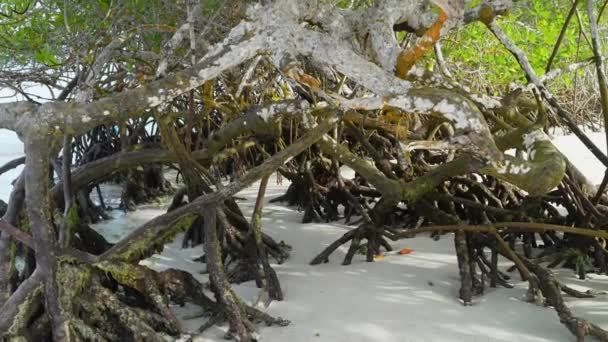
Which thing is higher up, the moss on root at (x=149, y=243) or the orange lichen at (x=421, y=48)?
the orange lichen at (x=421, y=48)

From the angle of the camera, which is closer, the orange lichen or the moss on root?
the orange lichen

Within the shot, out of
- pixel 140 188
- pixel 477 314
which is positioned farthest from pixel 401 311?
pixel 140 188

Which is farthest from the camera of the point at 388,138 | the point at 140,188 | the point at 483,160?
the point at 140,188

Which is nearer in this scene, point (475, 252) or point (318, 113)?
point (475, 252)

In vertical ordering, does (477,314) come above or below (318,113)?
below

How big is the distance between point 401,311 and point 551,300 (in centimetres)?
70

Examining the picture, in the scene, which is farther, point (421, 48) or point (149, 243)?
point (149, 243)

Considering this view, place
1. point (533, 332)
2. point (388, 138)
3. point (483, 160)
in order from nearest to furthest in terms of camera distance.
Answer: point (483, 160), point (533, 332), point (388, 138)

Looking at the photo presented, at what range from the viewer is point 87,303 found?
2402 mm

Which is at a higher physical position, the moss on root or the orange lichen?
the orange lichen

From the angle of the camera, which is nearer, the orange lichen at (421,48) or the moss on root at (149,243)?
the orange lichen at (421,48)

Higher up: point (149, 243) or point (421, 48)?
point (421, 48)

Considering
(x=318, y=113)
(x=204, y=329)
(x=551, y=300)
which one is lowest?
(x=204, y=329)

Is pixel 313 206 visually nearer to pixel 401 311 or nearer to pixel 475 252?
pixel 475 252
